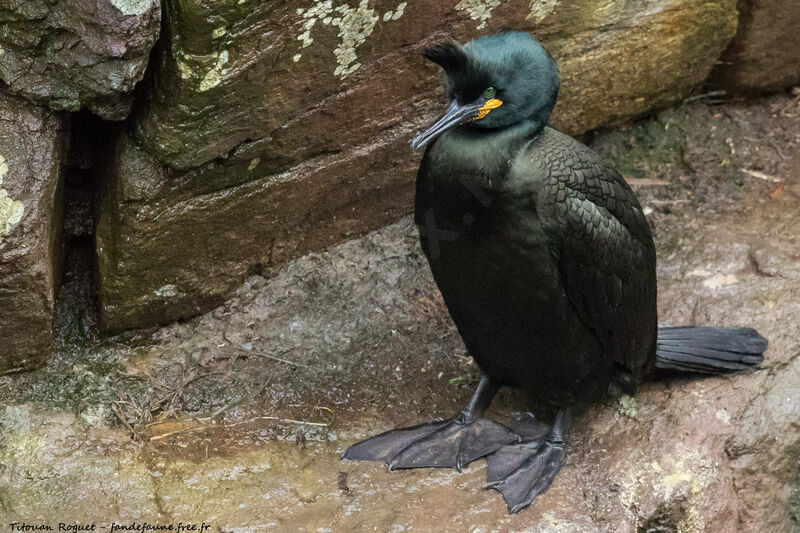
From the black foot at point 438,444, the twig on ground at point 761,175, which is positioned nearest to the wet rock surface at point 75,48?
the black foot at point 438,444

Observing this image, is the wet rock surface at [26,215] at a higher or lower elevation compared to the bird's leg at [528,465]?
higher

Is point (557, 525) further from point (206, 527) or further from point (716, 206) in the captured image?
point (716, 206)

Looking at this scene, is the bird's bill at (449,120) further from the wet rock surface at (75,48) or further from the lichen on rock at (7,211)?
the lichen on rock at (7,211)

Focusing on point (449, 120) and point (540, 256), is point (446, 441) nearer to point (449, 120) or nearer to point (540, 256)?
point (540, 256)

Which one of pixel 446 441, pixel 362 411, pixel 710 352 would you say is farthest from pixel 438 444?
pixel 710 352

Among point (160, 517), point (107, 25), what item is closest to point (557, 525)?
point (160, 517)

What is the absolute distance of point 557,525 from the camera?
11.7ft

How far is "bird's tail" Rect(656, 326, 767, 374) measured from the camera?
4.07 metres

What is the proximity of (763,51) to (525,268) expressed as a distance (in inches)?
97.3

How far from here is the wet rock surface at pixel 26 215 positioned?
346cm

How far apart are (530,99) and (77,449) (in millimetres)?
2056

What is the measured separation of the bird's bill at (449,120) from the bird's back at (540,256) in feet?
0.37

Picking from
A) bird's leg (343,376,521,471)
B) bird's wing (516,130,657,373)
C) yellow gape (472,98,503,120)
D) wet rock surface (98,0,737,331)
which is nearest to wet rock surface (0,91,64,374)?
wet rock surface (98,0,737,331)

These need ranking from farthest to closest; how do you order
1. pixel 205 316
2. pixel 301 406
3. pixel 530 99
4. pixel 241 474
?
pixel 205 316
pixel 301 406
pixel 241 474
pixel 530 99
